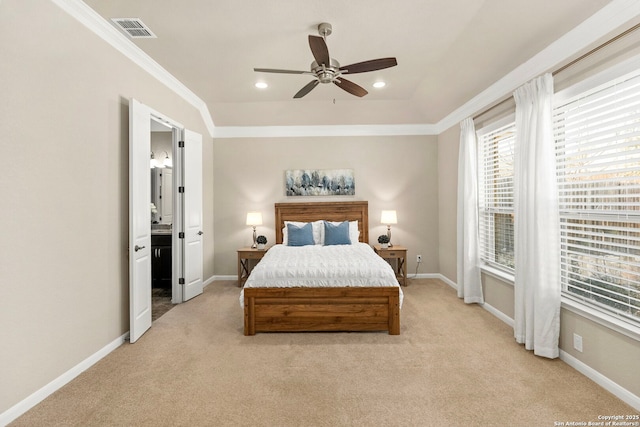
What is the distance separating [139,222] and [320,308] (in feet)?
6.91

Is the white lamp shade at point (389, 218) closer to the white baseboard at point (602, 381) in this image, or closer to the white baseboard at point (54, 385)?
the white baseboard at point (602, 381)

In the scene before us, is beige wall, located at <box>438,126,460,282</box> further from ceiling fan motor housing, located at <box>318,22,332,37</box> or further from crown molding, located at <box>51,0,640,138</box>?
ceiling fan motor housing, located at <box>318,22,332,37</box>

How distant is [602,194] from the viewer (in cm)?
241

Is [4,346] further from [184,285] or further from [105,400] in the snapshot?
[184,285]

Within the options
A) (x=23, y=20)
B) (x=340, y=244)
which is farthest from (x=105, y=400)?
(x=340, y=244)

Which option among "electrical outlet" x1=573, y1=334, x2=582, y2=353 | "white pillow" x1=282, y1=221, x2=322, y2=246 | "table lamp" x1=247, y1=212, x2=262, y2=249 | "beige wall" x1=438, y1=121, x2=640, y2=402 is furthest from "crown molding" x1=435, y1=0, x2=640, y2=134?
"table lamp" x1=247, y1=212, x2=262, y2=249

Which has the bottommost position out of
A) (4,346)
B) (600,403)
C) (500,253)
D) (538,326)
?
(600,403)

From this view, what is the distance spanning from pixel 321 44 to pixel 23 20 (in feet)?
6.78

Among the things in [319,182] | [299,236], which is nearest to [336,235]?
[299,236]

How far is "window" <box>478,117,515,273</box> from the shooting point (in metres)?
3.69

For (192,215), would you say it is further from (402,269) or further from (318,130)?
(402,269)

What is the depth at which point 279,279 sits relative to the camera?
129 inches

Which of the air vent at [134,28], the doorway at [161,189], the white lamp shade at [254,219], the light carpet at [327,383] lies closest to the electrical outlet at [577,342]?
the light carpet at [327,383]

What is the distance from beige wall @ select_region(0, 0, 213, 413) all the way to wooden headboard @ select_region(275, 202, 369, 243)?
8.90 feet
